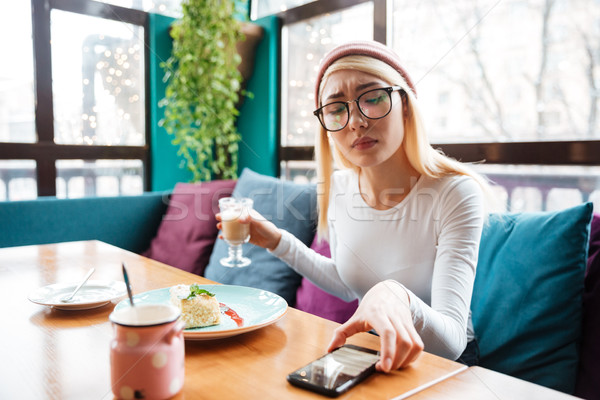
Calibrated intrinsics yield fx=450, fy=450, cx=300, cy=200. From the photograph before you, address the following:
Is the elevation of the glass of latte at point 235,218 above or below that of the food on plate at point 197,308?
above

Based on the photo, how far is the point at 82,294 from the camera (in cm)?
112

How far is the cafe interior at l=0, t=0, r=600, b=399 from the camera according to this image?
72 centimetres

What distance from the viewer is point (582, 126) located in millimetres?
2264

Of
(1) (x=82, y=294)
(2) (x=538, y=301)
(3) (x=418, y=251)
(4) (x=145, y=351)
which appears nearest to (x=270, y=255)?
(3) (x=418, y=251)

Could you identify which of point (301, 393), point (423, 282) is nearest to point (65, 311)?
point (301, 393)

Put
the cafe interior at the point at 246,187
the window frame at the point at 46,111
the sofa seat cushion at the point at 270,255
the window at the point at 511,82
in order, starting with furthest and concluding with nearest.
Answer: the window frame at the point at 46,111
the window at the point at 511,82
the sofa seat cushion at the point at 270,255
the cafe interior at the point at 246,187

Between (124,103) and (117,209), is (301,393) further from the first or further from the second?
(124,103)

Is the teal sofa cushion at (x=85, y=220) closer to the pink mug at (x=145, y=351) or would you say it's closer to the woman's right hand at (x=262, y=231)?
the woman's right hand at (x=262, y=231)

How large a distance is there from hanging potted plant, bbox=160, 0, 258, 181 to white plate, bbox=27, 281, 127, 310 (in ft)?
7.57

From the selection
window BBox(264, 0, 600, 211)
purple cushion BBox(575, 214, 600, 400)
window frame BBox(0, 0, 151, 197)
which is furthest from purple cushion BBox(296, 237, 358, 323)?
window frame BBox(0, 0, 151, 197)

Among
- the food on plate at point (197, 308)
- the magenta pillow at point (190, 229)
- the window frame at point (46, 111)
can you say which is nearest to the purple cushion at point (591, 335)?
the food on plate at point (197, 308)

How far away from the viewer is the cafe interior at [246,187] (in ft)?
2.35

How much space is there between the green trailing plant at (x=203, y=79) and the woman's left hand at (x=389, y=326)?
8.92ft

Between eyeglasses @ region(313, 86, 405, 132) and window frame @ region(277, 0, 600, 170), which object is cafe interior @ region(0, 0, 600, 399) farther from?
eyeglasses @ region(313, 86, 405, 132)
